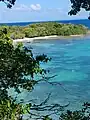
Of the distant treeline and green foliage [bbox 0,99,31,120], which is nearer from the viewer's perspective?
green foliage [bbox 0,99,31,120]

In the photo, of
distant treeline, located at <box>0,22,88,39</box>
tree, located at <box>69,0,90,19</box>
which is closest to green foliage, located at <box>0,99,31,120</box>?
tree, located at <box>69,0,90,19</box>

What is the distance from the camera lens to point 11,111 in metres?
4.41

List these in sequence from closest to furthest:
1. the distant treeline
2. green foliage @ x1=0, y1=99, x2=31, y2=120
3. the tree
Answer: green foliage @ x1=0, y1=99, x2=31, y2=120 → the tree → the distant treeline

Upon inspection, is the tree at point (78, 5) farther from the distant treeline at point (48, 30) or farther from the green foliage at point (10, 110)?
the distant treeline at point (48, 30)

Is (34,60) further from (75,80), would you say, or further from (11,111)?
(75,80)

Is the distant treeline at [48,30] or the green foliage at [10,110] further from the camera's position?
the distant treeline at [48,30]

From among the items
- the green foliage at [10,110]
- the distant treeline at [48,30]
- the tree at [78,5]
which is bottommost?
the distant treeline at [48,30]

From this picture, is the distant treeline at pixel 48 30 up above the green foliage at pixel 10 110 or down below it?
below

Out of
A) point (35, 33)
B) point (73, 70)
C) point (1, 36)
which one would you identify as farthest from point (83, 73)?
point (35, 33)

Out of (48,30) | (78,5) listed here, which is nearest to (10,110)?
(78,5)

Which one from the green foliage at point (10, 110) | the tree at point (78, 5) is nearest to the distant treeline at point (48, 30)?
the tree at point (78, 5)

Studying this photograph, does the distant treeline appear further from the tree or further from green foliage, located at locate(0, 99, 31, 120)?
green foliage, located at locate(0, 99, 31, 120)

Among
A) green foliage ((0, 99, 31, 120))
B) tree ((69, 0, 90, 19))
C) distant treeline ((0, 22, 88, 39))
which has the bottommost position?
distant treeline ((0, 22, 88, 39))

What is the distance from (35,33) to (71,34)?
8520 mm
